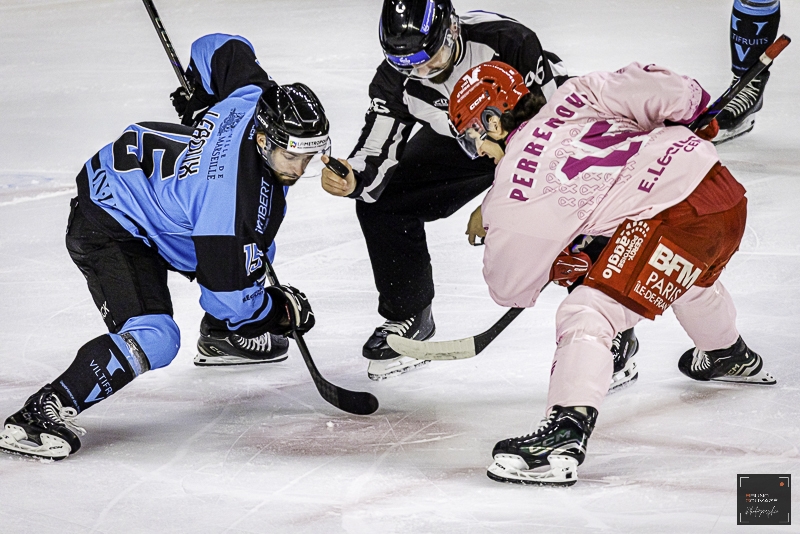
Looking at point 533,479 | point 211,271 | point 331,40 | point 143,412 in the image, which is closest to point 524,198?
point 533,479

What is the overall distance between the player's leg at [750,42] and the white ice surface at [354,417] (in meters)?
0.10

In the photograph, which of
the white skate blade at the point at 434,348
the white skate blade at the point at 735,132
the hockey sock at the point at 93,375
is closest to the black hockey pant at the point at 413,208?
the white skate blade at the point at 434,348

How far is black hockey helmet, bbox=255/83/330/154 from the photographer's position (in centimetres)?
253

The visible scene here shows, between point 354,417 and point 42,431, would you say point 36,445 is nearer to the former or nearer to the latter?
point 42,431

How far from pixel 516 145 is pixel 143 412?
3.93 feet

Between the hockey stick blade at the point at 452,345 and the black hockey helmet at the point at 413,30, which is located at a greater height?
the black hockey helmet at the point at 413,30

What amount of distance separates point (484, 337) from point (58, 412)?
1025mm

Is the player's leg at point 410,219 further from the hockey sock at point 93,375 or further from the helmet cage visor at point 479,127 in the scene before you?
the hockey sock at point 93,375

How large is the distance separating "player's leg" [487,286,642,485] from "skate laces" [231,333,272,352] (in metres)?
0.99

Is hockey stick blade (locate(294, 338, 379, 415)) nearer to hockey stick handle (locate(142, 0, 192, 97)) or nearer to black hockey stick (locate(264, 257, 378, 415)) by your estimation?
black hockey stick (locate(264, 257, 378, 415))

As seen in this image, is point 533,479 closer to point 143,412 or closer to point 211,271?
point 211,271

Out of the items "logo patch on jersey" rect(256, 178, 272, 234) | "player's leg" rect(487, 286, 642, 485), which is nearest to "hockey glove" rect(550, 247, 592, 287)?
"player's leg" rect(487, 286, 642, 485)

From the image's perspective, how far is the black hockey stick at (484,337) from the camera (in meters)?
2.60

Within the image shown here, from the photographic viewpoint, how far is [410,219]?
311 centimetres
